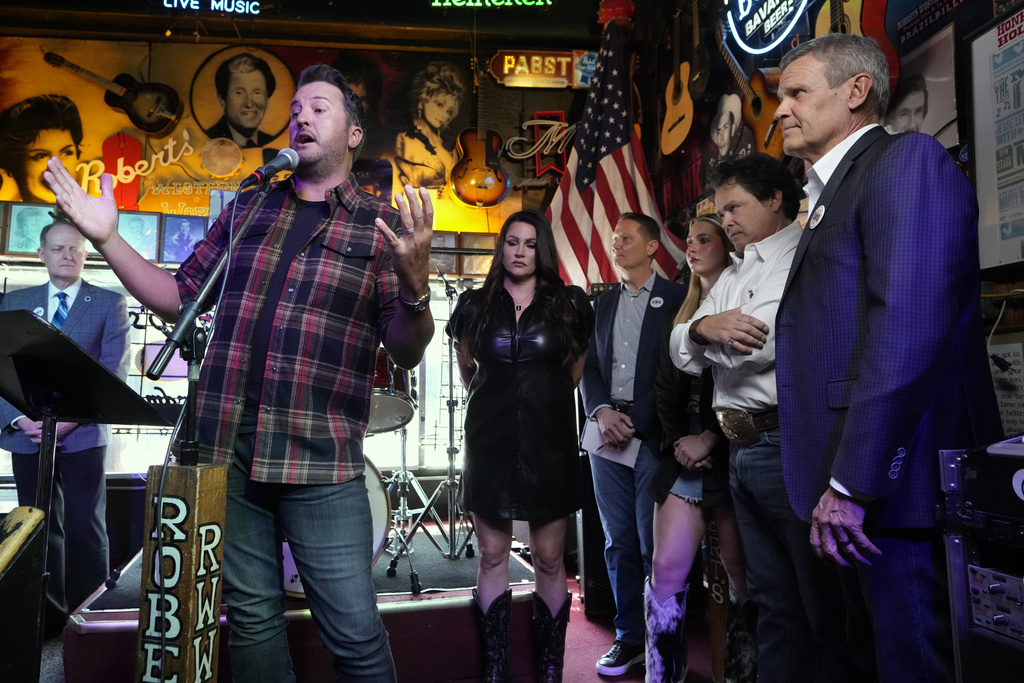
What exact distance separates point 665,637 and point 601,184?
3.80 metres

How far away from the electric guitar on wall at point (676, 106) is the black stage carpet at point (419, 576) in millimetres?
3598

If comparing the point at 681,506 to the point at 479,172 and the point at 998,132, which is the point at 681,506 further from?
the point at 479,172

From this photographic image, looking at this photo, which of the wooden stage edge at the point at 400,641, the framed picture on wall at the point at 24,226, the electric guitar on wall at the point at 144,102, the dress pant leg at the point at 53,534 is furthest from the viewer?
the electric guitar on wall at the point at 144,102

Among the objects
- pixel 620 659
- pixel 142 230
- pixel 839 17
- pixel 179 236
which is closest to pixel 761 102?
pixel 839 17

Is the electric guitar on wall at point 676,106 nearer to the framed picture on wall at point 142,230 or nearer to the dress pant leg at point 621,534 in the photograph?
the dress pant leg at point 621,534

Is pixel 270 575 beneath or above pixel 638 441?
beneath

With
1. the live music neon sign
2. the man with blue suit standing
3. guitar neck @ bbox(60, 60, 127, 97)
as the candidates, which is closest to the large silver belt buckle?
the man with blue suit standing

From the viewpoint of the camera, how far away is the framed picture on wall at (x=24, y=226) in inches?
252

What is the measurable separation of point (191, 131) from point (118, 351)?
13.2 feet

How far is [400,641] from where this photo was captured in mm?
3041

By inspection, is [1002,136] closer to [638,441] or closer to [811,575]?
[811,575]

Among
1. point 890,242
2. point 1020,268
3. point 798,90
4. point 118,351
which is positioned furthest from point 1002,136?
point 118,351

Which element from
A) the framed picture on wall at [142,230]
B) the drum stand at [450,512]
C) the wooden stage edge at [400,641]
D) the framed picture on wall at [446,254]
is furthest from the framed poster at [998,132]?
the framed picture on wall at [142,230]

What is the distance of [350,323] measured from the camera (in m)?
1.86
